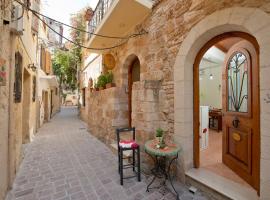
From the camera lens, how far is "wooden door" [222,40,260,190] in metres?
2.50

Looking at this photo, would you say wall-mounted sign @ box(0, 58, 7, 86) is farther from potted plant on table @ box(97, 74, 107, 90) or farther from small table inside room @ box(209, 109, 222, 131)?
small table inside room @ box(209, 109, 222, 131)

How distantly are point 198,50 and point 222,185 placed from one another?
2287 mm

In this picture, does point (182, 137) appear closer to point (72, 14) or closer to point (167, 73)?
point (167, 73)

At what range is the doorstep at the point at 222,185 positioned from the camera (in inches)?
91.4

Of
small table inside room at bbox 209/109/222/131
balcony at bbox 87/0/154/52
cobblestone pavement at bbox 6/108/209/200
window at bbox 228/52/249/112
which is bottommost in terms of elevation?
cobblestone pavement at bbox 6/108/209/200

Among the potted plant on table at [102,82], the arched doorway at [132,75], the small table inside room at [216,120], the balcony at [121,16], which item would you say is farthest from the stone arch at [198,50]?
the small table inside room at [216,120]

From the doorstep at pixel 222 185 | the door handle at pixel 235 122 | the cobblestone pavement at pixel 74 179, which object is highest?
the door handle at pixel 235 122

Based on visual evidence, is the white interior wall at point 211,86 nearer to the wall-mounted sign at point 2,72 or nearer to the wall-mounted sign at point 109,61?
the wall-mounted sign at point 109,61

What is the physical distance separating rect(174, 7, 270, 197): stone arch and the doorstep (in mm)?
218

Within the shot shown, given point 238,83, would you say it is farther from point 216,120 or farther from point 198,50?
point 216,120

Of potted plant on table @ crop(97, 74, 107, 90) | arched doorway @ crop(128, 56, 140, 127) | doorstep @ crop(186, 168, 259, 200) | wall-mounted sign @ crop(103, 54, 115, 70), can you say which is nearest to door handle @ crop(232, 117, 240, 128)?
doorstep @ crop(186, 168, 259, 200)

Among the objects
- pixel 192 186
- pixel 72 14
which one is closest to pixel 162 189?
pixel 192 186

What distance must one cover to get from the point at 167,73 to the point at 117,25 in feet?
8.41

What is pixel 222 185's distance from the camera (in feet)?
8.51
